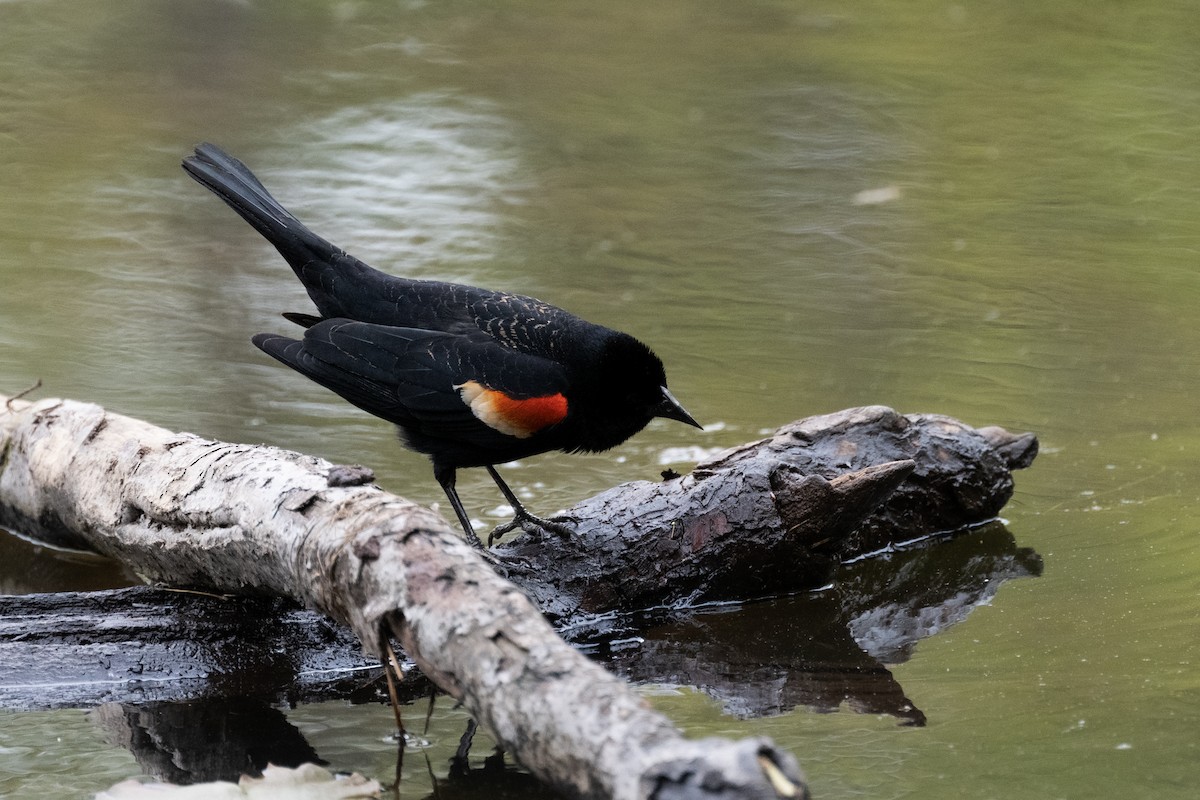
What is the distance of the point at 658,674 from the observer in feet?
13.5

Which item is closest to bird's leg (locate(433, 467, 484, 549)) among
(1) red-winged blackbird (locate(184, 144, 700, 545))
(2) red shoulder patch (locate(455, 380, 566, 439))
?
(1) red-winged blackbird (locate(184, 144, 700, 545))

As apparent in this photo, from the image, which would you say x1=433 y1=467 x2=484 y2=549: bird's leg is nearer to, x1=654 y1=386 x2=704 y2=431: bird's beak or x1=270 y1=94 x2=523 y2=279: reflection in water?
x1=654 y1=386 x2=704 y2=431: bird's beak

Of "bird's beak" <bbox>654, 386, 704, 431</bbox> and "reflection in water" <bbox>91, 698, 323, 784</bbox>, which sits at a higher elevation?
"bird's beak" <bbox>654, 386, 704, 431</bbox>

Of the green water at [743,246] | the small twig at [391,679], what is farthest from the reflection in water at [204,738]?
the small twig at [391,679]

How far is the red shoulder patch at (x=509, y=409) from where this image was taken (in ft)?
14.3

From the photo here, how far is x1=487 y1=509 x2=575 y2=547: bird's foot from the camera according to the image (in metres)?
4.41

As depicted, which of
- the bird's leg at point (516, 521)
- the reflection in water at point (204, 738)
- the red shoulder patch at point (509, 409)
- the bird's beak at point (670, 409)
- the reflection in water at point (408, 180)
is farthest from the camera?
the reflection in water at point (408, 180)

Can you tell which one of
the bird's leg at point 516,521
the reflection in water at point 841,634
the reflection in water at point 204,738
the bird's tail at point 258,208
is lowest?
the reflection in water at point 841,634

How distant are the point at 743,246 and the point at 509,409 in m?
4.17

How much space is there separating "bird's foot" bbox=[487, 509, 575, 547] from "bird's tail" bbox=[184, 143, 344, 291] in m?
1.12

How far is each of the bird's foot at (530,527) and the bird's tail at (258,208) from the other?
1.12 meters

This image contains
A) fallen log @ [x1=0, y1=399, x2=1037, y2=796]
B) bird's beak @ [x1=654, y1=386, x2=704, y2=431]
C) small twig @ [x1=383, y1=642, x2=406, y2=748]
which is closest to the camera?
fallen log @ [x1=0, y1=399, x2=1037, y2=796]

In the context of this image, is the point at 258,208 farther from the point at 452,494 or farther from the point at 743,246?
the point at 743,246

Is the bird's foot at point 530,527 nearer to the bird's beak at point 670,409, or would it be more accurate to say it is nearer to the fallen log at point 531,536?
the fallen log at point 531,536
